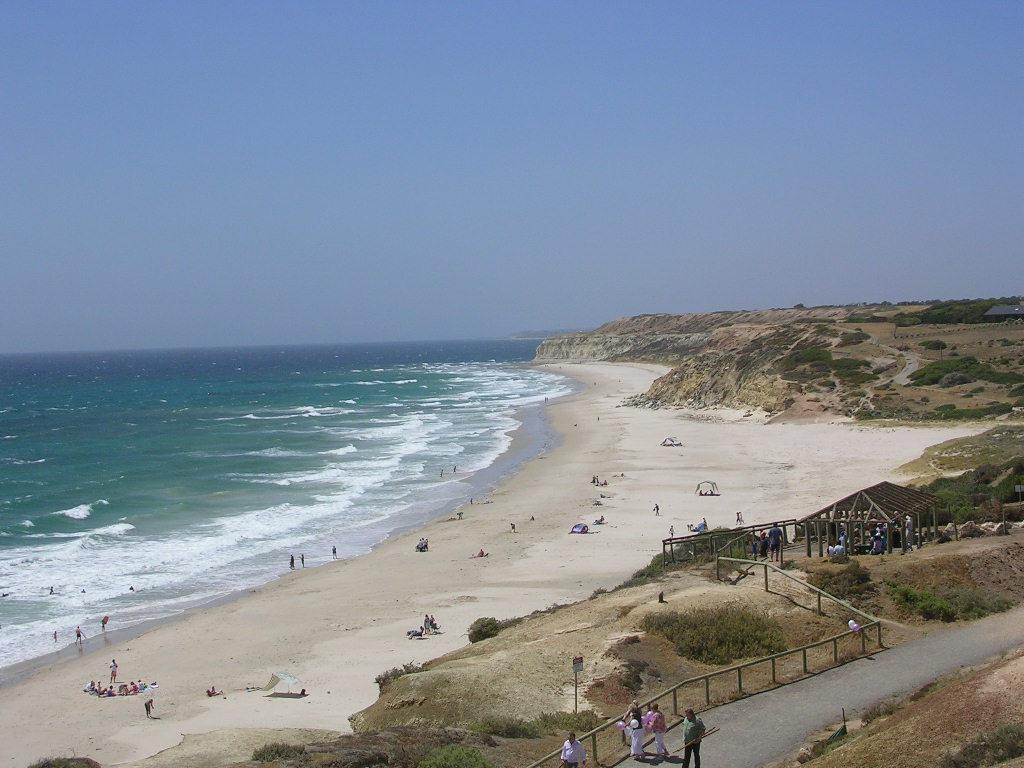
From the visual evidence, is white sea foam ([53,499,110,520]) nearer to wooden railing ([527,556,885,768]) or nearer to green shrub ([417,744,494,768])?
green shrub ([417,744,494,768])

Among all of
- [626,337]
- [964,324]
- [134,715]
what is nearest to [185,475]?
[134,715]

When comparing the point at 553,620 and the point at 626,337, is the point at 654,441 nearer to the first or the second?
the point at 553,620

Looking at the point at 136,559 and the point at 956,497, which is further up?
the point at 956,497

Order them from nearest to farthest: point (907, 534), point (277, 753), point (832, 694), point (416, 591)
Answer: point (277, 753), point (832, 694), point (907, 534), point (416, 591)

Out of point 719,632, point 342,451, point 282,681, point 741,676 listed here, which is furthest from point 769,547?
point 342,451

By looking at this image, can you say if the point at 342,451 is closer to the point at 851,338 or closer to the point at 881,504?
the point at 851,338

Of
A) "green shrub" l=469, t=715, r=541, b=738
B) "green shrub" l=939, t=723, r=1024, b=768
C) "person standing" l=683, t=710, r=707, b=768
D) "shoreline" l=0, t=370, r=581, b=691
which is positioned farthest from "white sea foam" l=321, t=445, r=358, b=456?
"green shrub" l=939, t=723, r=1024, b=768
